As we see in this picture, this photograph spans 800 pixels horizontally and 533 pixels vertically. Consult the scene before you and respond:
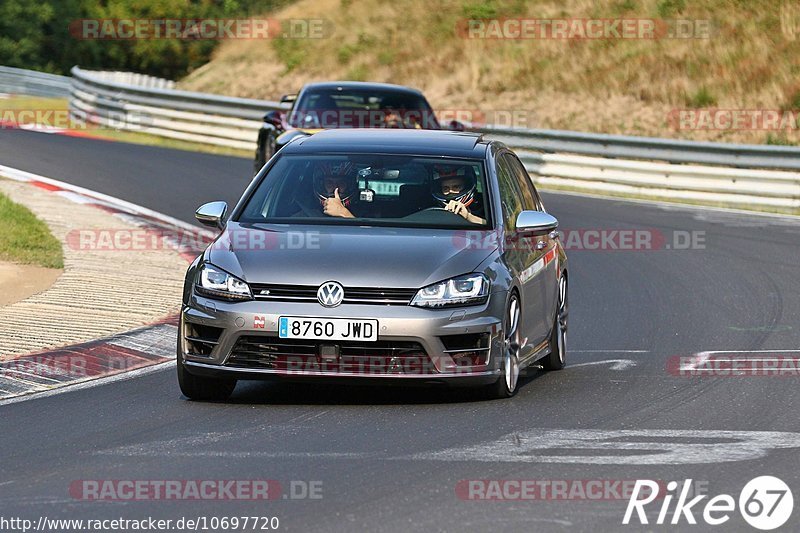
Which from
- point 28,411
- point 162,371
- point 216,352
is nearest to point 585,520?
point 216,352

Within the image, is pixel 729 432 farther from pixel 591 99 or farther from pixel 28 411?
pixel 591 99

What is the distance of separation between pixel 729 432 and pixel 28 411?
3787 millimetres

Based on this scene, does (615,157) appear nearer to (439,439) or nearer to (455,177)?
(455,177)

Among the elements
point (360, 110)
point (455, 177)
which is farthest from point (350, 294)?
point (360, 110)

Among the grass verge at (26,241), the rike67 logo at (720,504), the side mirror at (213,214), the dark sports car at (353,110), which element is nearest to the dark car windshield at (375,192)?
the side mirror at (213,214)

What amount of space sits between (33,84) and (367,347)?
40.4 m

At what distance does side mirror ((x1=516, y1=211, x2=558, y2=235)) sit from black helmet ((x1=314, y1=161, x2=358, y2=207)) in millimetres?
1054

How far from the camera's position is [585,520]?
20.7 ft

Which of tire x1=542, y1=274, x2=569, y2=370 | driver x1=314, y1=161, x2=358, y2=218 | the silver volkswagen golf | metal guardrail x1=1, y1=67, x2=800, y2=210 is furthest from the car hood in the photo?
metal guardrail x1=1, y1=67, x2=800, y2=210

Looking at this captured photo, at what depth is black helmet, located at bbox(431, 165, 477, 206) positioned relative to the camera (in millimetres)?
10016

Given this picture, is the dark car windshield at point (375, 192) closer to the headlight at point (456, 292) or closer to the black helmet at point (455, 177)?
the black helmet at point (455, 177)

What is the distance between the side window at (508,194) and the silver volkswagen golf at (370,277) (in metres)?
0.03

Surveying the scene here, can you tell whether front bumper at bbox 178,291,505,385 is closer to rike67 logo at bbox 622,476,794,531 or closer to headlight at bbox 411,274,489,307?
headlight at bbox 411,274,489,307

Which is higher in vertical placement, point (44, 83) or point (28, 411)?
point (28, 411)
